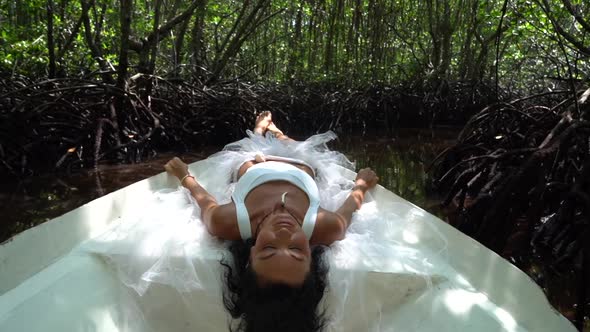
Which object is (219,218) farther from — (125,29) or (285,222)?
(125,29)

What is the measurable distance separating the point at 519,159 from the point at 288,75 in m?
8.15

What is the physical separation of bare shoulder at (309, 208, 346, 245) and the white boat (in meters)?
0.31

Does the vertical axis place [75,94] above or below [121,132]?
above

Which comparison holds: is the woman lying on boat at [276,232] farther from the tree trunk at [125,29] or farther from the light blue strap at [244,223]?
the tree trunk at [125,29]

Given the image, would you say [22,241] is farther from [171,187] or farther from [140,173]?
[140,173]

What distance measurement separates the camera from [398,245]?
1886 mm

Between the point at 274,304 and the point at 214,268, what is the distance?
1.15 ft


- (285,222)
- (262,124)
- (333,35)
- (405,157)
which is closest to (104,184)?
(262,124)

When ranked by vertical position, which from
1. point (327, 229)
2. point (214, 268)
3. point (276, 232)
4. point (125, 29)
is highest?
point (125, 29)

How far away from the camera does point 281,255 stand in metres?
1.41

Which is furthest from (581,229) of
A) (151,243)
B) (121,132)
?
(121,132)

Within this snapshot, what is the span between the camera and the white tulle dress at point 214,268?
152cm

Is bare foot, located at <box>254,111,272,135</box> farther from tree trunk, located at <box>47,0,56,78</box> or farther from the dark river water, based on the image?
tree trunk, located at <box>47,0,56,78</box>

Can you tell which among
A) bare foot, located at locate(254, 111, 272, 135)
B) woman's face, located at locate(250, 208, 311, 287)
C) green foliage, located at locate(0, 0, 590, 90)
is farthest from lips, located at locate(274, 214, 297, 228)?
green foliage, located at locate(0, 0, 590, 90)
